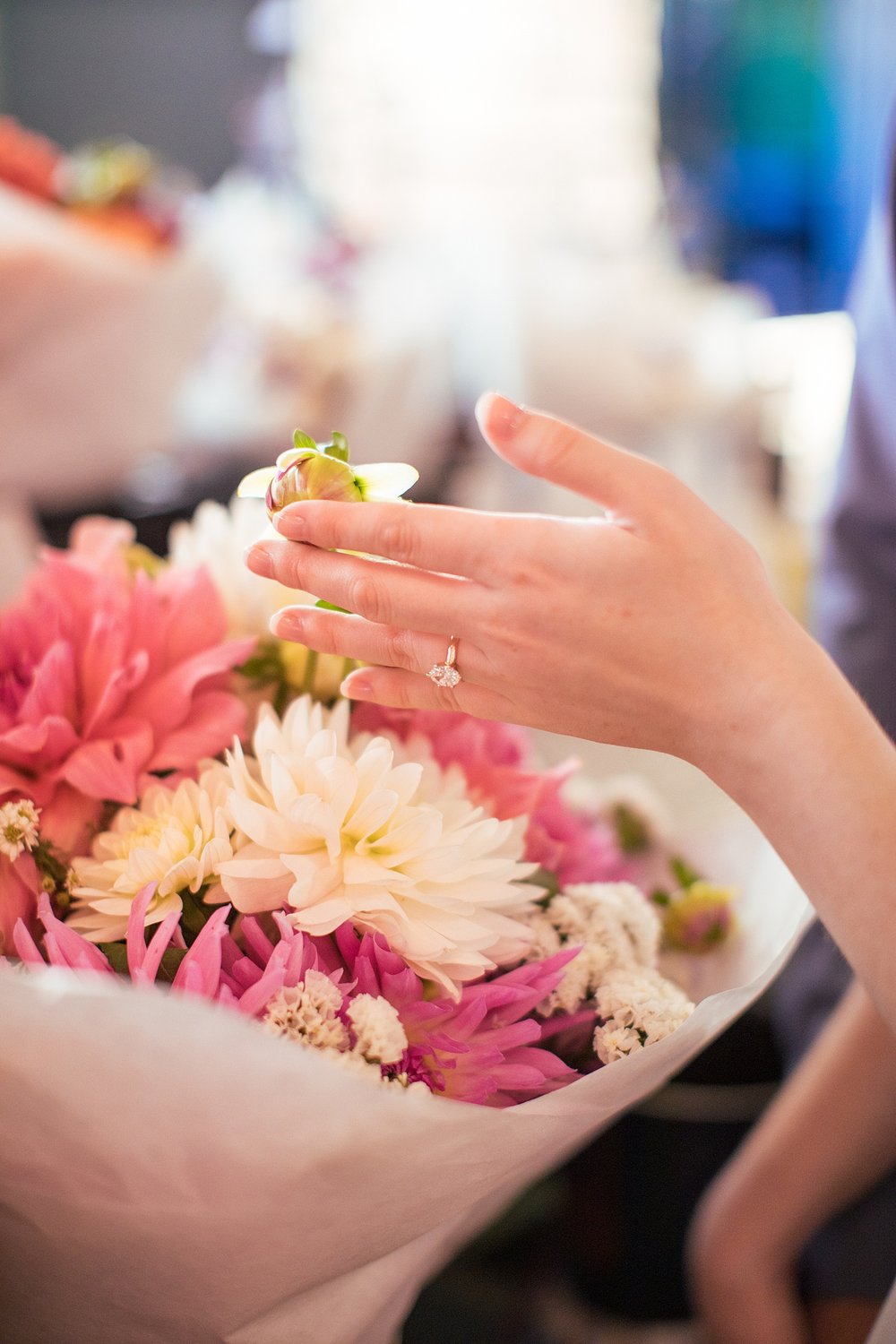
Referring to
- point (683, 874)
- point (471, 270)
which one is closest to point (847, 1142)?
point (683, 874)

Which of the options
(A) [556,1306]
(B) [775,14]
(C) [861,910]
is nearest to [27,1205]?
(C) [861,910]

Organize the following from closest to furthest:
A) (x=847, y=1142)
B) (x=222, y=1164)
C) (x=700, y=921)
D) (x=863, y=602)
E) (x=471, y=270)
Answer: (x=222, y=1164) < (x=700, y=921) < (x=847, y=1142) < (x=863, y=602) < (x=471, y=270)

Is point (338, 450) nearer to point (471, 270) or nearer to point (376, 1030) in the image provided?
point (376, 1030)

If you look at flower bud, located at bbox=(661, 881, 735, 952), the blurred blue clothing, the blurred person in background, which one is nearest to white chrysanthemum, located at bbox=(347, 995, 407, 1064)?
flower bud, located at bbox=(661, 881, 735, 952)

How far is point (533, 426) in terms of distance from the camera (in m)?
0.45

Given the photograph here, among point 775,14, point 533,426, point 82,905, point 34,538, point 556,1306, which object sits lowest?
point 556,1306

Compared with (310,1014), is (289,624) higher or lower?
higher

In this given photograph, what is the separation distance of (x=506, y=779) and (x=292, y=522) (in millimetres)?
170

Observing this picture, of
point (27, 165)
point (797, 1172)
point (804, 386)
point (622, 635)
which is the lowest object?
point (804, 386)

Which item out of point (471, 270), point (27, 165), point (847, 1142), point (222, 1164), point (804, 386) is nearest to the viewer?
point (222, 1164)

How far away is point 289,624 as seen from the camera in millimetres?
482

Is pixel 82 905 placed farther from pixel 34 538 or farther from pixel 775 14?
pixel 775 14

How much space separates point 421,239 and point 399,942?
9.45 ft

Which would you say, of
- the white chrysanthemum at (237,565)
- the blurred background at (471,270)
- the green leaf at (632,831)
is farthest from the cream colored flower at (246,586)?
the blurred background at (471,270)
